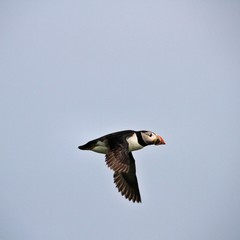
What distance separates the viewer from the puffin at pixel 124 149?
11.5m

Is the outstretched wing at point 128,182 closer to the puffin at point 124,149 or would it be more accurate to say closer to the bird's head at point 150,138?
the puffin at point 124,149

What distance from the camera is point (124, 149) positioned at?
38.7ft

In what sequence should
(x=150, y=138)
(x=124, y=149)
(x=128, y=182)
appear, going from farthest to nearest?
(x=128, y=182) < (x=150, y=138) < (x=124, y=149)

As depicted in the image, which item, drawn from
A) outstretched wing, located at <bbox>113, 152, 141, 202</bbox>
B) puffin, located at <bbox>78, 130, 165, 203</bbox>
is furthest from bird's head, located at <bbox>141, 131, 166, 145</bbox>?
outstretched wing, located at <bbox>113, 152, 141, 202</bbox>

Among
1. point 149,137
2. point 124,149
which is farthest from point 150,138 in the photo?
point 124,149

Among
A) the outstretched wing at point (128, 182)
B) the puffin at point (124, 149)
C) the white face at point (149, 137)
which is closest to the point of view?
the puffin at point (124, 149)

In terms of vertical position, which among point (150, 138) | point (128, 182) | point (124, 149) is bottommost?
point (128, 182)

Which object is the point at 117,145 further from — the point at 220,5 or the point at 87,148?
the point at 220,5

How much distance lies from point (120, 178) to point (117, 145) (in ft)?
5.78

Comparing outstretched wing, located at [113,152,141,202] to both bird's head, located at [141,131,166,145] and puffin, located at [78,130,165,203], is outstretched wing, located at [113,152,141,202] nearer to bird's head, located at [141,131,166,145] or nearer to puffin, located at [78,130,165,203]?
puffin, located at [78,130,165,203]

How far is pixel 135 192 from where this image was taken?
540 inches

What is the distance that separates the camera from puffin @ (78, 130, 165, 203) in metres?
11.5

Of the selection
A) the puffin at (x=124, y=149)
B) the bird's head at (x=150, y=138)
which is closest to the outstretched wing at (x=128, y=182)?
the puffin at (x=124, y=149)

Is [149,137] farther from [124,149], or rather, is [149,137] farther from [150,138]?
[124,149]
